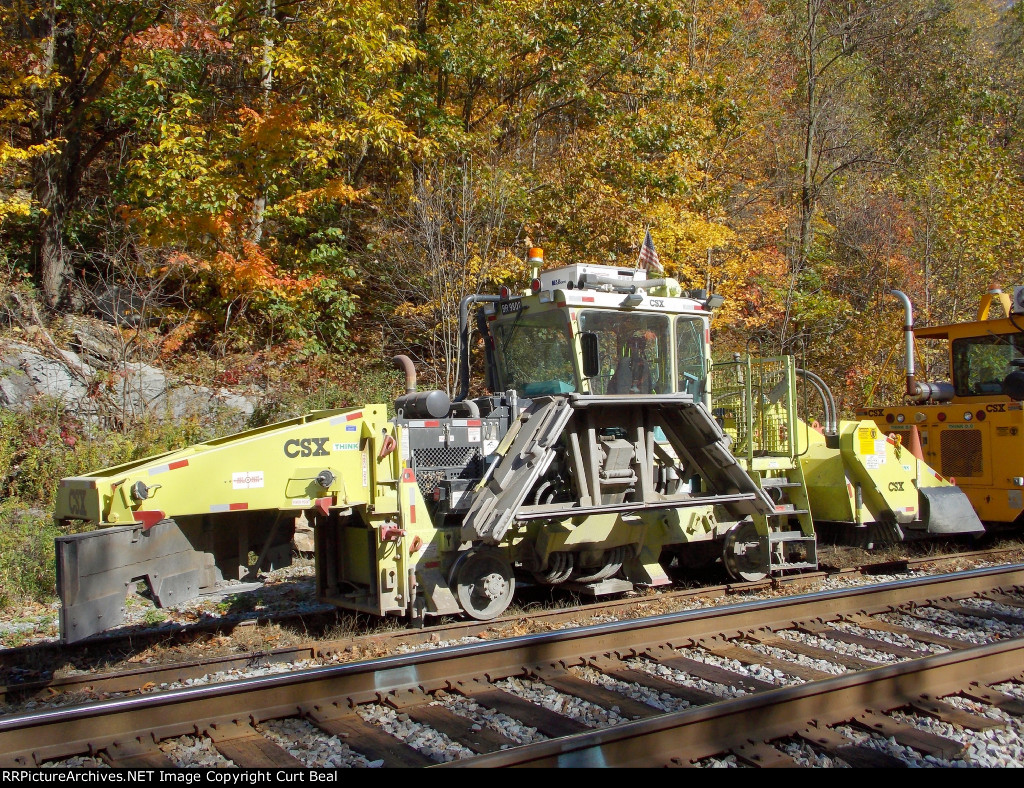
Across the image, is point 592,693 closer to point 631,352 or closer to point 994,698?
point 994,698

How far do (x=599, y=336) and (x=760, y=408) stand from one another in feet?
8.52

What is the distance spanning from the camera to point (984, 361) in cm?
1143

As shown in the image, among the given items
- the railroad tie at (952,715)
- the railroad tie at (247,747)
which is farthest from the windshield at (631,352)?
the railroad tie at (247,747)

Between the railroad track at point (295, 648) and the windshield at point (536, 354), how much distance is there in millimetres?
2081

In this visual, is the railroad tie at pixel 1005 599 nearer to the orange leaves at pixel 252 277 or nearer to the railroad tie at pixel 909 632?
the railroad tie at pixel 909 632

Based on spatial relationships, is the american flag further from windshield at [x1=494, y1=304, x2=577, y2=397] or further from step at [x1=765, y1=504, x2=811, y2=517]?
step at [x1=765, y1=504, x2=811, y2=517]

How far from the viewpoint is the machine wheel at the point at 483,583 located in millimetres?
7254

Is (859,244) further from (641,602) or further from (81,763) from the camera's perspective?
(81,763)

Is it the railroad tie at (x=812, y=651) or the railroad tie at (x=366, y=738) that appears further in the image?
the railroad tie at (x=812, y=651)

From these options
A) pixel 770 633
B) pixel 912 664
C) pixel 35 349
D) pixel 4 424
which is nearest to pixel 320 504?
pixel 770 633

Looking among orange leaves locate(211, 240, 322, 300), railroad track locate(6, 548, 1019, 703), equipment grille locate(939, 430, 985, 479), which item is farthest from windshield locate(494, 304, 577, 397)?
orange leaves locate(211, 240, 322, 300)

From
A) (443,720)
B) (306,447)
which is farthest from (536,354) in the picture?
(443,720)

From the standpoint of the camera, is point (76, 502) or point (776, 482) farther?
point (776, 482)

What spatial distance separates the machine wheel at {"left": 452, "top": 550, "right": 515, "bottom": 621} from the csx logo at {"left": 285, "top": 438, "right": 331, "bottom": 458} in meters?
1.58
